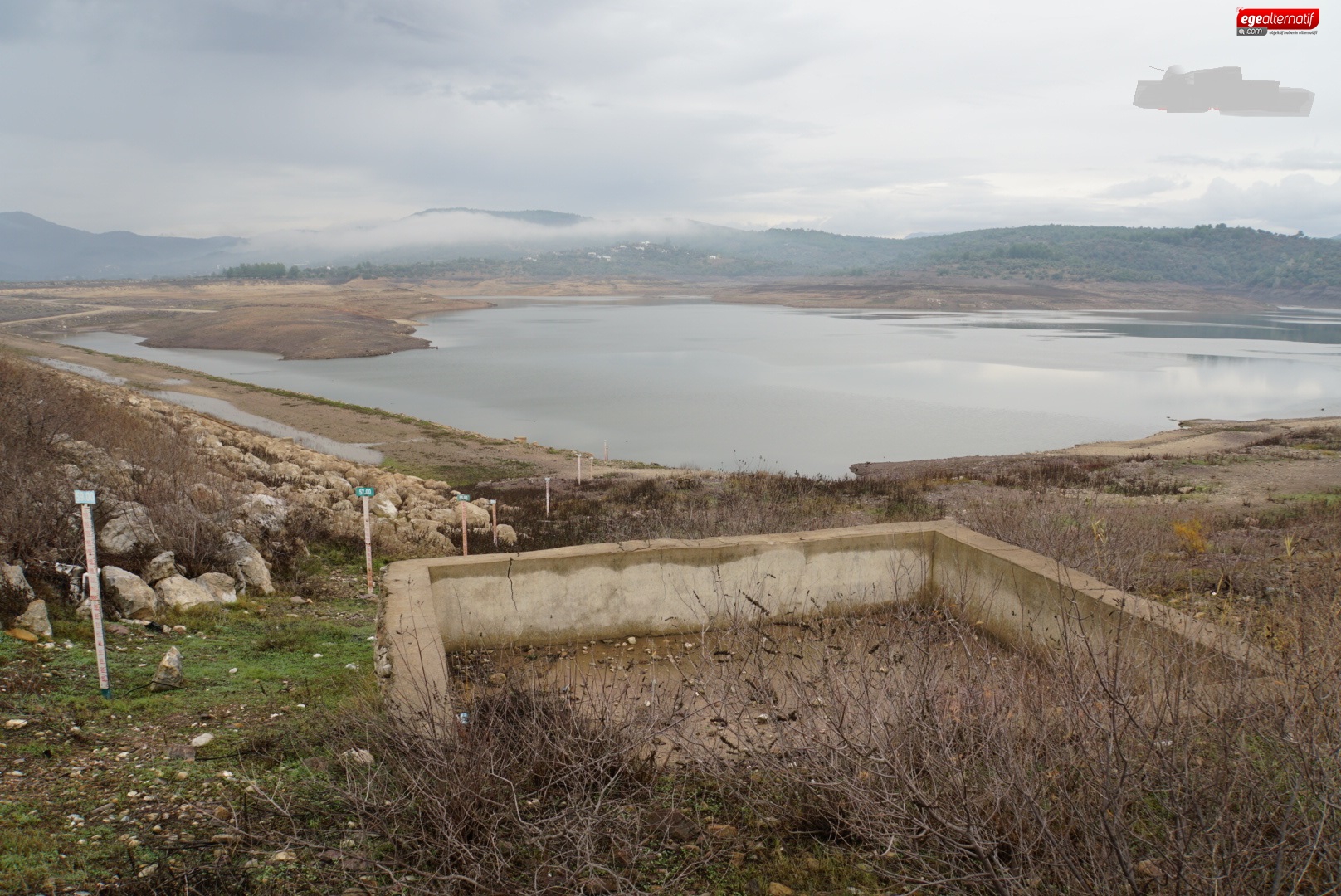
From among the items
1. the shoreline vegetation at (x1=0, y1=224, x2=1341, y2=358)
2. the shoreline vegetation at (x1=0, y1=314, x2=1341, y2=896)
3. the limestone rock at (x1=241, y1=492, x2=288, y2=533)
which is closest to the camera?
the shoreline vegetation at (x1=0, y1=314, x2=1341, y2=896)

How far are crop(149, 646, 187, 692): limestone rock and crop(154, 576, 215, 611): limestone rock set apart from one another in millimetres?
1932

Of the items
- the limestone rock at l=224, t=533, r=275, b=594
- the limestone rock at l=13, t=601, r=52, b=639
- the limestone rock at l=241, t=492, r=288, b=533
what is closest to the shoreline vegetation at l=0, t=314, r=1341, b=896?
the limestone rock at l=13, t=601, r=52, b=639

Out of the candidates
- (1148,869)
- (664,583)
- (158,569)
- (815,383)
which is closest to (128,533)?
(158,569)

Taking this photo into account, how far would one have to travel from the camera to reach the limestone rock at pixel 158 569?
8.09 metres

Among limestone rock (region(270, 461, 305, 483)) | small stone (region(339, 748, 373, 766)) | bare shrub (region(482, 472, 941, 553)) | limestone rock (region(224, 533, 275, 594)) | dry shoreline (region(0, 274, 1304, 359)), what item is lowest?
bare shrub (region(482, 472, 941, 553))

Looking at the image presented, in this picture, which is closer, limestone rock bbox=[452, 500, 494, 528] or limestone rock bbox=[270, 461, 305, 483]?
limestone rock bbox=[452, 500, 494, 528]

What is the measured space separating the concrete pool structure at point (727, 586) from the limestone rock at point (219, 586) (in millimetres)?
2421

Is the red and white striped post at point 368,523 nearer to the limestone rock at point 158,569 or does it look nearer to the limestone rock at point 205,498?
the limestone rock at point 158,569

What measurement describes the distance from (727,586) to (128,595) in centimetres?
488

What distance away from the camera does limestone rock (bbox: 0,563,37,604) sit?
21.9 ft

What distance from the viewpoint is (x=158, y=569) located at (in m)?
8.13

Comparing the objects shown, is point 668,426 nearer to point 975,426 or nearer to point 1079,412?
point 975,426

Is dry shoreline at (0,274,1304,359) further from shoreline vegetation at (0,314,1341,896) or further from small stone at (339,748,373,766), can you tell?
small stone at (339,748,373,766)

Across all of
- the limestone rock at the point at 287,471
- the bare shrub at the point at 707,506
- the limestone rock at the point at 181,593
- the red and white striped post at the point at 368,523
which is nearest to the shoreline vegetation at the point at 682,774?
the limestone rock at the point at 181,593
